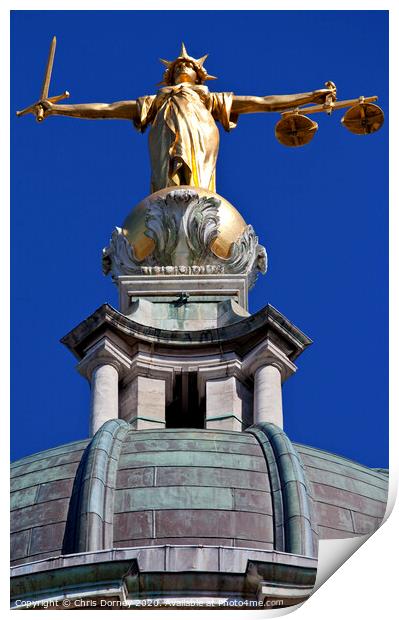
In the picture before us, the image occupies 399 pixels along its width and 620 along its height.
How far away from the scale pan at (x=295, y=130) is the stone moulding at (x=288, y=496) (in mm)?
5620

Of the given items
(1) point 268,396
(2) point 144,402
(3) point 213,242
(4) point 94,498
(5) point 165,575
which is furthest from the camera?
(3) point 213,242

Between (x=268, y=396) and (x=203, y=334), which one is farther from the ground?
(x=203, y=334)

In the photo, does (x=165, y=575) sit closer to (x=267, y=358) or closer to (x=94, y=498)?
(x=94, y=498)

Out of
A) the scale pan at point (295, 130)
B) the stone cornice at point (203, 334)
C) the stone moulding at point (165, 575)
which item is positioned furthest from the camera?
the stone cornice at point (203, 334)

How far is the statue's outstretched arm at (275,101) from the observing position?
207 feet

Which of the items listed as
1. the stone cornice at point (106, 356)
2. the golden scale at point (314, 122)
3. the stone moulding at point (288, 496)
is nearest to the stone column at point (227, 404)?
the stone cornice at point (106, 356)

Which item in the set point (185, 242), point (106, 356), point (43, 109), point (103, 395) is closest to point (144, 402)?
point (103, 395)

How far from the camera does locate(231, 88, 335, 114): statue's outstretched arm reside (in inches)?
2488

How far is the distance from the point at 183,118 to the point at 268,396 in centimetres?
842

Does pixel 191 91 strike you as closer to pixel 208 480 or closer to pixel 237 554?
pixel 208 480

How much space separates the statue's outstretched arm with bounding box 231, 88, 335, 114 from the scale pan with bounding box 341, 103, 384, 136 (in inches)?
245

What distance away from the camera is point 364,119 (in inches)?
2186

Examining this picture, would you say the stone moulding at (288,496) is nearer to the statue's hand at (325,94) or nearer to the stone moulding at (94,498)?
the stone moulding at (94,498)

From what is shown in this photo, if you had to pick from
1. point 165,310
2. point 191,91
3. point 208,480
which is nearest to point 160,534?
point 208,480
